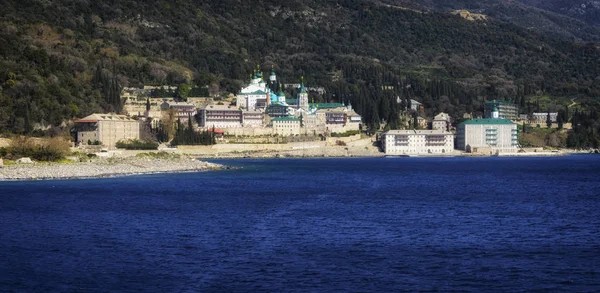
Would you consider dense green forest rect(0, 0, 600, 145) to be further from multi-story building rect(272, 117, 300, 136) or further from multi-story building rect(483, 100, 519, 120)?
multi-story building rect(272, 117, 300, 136)

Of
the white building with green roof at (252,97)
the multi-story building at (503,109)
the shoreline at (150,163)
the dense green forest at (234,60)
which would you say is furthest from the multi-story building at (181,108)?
the multi-story building at (503,109)

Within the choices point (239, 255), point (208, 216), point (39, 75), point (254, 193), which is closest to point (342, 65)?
point (39, 75)

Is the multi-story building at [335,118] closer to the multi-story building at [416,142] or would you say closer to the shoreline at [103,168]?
the multi-story building at [416,142]

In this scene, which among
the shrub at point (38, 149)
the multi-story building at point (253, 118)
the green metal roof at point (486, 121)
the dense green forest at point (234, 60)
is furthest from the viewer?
the green metal roof at point (486, 121)

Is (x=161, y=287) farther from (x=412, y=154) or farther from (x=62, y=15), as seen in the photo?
(x=62, y=15)

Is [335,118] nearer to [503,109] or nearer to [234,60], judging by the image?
[503,109]

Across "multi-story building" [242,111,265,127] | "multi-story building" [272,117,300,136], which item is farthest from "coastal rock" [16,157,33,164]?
"multi-story building" [272,117,300,136]
